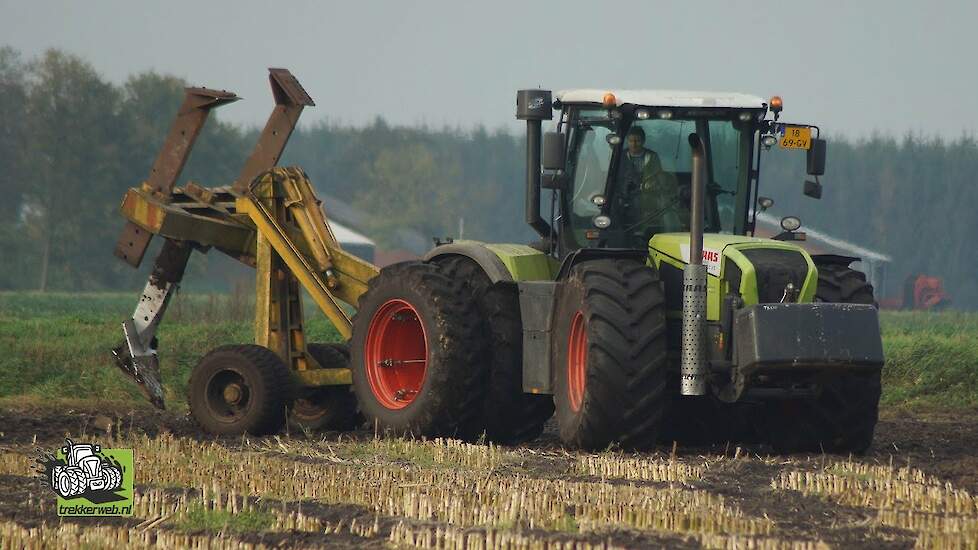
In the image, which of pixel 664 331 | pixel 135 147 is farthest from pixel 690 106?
pixel 135 147

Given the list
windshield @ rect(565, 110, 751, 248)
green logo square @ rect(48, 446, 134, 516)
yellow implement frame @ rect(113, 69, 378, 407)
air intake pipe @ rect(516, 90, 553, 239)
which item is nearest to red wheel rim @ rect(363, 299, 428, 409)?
yellow implement frame @ rect(113, 69, 378, 407)

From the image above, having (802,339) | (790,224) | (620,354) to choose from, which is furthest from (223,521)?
(790,224)

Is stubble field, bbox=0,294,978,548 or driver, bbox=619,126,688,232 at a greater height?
driver, bbox=619,126,688,232

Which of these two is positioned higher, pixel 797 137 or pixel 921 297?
pixel 797 137

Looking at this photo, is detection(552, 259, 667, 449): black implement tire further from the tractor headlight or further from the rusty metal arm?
the rusty metal arm

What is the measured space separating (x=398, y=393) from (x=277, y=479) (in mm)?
4045

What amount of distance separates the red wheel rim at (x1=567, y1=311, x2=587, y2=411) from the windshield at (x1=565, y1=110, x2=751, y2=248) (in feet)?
3.41

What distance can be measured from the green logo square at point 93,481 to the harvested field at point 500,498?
13 centimetres

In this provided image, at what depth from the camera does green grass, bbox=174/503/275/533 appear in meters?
8.59

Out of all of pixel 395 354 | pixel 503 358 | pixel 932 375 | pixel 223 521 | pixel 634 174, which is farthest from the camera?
pixel 932 375

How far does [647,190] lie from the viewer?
1325cm

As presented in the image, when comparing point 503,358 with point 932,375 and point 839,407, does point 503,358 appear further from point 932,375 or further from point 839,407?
point 932,375

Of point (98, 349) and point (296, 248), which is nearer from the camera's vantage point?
point (296, 248)

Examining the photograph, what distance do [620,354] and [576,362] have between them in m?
0.91
